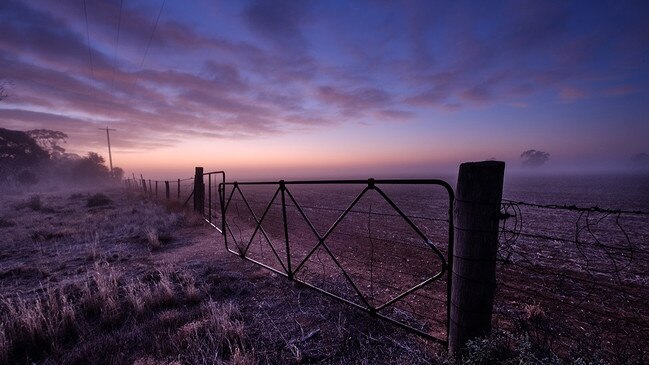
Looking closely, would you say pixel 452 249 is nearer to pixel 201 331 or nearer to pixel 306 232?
pixel 201 331

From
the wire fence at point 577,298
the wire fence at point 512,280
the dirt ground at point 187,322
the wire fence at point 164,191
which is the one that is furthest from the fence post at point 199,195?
the wire fence at point 577,298

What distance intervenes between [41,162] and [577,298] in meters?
67.0

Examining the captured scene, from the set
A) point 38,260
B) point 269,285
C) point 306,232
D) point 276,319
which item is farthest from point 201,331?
point 306,232

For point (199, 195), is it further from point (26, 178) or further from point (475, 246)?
point (26, 178)

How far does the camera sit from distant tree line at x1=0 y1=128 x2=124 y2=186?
39094 mm

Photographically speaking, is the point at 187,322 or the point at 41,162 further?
the point at 41,162

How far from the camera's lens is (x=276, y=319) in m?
4.11

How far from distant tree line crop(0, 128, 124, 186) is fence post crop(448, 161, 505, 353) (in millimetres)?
55145

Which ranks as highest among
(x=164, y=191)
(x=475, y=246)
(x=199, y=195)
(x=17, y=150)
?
(x=17, y=150)

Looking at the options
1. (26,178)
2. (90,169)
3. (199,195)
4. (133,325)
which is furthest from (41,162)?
(133,325)

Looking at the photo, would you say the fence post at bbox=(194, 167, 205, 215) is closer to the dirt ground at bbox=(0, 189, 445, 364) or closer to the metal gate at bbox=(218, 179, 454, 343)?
the metal gate at bbox=(218, 179, 454, 343)

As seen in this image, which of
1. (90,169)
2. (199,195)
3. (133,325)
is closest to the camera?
(133,325)

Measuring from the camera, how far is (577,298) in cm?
521

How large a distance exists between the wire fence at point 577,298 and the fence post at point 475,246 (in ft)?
0.71
